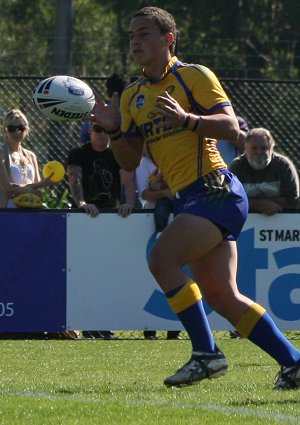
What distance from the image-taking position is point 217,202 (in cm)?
697

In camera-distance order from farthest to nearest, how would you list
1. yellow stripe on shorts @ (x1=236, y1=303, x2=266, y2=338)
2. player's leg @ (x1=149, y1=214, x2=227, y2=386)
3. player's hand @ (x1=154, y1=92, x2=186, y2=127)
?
yellow stripe on shorts @ (x1=236, y1=303, x2=266, y2=338) → player's leg @ (x1=149, y1=214, x2=227, y2=386) → player's hand @ (x1=154, y1=92, x2=186, y2=127)

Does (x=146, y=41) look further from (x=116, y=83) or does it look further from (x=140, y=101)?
(x=116, y=83)

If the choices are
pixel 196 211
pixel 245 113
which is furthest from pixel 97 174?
pixel 196 211

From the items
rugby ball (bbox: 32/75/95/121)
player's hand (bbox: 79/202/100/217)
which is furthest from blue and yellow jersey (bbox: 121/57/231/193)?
player's hand (bbox: 79/202/100/217)

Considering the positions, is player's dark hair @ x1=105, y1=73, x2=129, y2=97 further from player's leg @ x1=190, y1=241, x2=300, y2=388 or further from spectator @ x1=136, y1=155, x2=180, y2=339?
player's leg @ x1=190, y1=241, x2=300, y2=388

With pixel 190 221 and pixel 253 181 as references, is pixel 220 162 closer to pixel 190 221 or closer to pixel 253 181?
pixel 190 221

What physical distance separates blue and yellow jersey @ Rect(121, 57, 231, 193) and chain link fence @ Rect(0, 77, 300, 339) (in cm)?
770

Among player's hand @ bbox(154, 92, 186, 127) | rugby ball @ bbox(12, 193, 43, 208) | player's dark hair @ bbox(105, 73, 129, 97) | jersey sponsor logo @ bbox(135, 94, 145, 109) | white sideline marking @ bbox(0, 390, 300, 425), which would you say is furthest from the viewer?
player's dark hair @ bbox(105, 73, 129, 97)

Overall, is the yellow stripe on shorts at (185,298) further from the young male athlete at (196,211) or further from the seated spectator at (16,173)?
the seated spectator at (16,173)

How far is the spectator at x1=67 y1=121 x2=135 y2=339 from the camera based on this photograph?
38.4 feet

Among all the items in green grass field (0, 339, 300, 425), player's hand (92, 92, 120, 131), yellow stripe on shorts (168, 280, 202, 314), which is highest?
player's hand (92, 92, 120, 131)

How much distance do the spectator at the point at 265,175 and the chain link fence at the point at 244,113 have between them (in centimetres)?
→ 357

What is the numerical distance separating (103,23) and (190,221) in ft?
86.1

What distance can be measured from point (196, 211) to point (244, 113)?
8.39 metres
